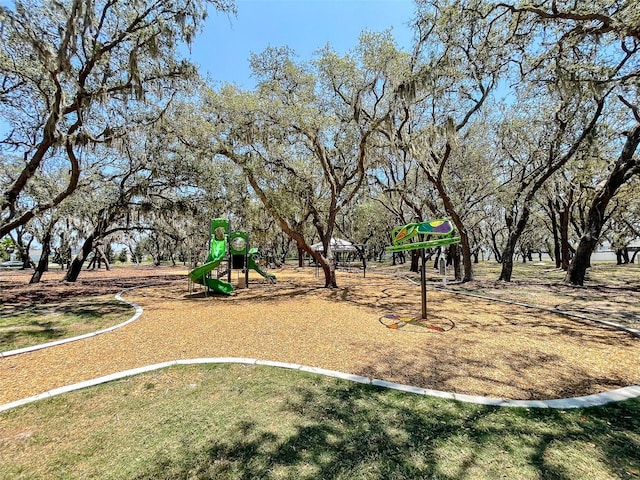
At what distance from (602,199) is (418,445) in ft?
40.5

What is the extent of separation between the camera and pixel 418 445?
8.10 ft

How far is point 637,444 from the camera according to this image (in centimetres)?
251

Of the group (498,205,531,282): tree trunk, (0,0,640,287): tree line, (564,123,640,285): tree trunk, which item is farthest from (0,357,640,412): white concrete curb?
(498,205,531,282): tree trunk

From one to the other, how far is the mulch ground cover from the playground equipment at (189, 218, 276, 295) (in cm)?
243

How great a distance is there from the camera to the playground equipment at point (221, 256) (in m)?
10.3

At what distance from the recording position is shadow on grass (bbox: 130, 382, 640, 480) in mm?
2193

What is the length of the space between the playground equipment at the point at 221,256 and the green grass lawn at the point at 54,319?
249cm

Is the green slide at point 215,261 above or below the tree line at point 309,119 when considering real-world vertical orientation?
below

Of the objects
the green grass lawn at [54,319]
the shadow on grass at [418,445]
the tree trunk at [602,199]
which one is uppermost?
the tree trunk at [602,199]

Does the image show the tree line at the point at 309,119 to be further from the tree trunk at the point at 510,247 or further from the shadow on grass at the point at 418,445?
the shadow on grass at the point at 418,445

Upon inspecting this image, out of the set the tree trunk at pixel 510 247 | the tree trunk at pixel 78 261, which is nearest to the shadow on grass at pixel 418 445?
the tree trunk at pixel 510 247

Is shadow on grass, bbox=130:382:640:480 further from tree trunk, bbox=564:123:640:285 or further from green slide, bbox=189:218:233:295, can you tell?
tree trunk, bbox=564:123:640:285

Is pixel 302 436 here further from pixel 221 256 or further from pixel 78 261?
pixel 78 261

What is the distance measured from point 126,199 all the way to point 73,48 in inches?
315
